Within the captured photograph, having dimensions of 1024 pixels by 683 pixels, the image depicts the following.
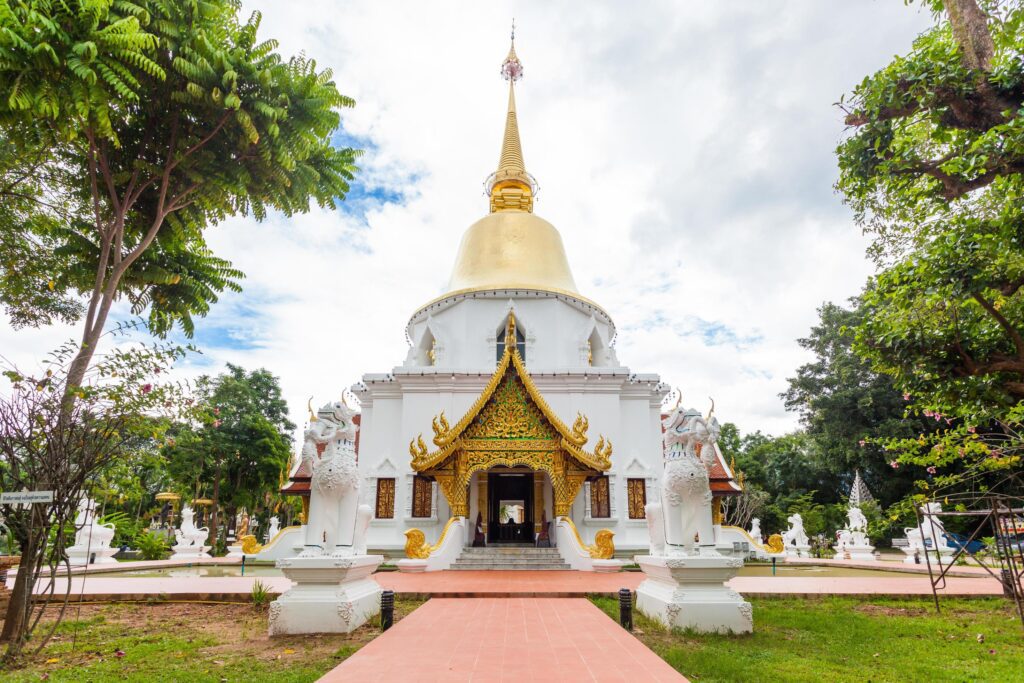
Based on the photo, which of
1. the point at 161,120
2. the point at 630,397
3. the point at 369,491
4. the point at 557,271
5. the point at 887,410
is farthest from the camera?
the point at 887,410

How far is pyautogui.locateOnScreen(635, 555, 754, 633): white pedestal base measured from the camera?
639cm

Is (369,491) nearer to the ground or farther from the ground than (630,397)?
nearer to the ground

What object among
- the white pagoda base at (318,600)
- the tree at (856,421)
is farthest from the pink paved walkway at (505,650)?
the tree at (856,421)

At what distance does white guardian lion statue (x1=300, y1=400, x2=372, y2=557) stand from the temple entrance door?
8293 mm

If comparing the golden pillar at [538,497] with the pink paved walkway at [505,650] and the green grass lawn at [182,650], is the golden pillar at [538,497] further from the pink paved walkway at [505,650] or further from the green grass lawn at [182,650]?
the pink paved walkway at [505,650]

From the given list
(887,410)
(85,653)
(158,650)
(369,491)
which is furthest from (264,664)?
(887,410)

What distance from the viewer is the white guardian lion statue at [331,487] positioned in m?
6.78

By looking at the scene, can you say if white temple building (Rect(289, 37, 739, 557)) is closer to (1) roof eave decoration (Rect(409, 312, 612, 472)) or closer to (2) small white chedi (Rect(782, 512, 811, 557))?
(1) roof eave decoration (Rect(409, 312, 612, 472))

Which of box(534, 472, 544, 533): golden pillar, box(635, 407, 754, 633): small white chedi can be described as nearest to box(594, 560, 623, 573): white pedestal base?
box(534, 472, 544, 533): golden pillar

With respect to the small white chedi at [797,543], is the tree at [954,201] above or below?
above

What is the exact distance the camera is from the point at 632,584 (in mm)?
9695

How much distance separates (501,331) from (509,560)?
6.99 meters

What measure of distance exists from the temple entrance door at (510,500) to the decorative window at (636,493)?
254 centimetres

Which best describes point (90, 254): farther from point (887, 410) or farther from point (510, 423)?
point (887, 410)
